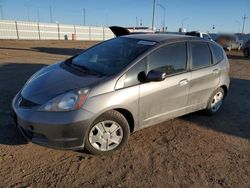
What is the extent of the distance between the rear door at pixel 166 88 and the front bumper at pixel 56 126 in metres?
0.97

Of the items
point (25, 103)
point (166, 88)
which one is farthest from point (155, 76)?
point (25, 103)

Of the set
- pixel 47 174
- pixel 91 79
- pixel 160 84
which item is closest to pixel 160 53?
pixel 160 84

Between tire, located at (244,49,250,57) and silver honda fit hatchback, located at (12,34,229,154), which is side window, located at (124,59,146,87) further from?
tire, located at (244,49,250,57)

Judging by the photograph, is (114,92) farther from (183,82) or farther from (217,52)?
(217,52)

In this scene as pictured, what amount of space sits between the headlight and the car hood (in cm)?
9

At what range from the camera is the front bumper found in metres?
3.19

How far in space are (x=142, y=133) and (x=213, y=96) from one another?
180 cm

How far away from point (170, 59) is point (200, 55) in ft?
2.89

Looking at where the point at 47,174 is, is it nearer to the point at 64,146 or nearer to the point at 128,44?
the point at 64,146

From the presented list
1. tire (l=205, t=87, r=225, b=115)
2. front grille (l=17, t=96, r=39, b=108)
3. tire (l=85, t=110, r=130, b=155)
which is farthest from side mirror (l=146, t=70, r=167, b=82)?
tire (l=205, t=87, r=225, b=115)

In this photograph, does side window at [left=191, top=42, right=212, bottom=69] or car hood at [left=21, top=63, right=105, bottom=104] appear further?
side window at [left=191, top=42, right=212, bottom=69]

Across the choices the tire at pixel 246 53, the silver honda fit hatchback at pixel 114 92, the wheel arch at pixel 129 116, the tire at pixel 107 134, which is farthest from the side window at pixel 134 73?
the tire at pixel 246 53

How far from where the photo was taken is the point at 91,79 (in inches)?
142

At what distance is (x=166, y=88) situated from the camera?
409 centimetres
